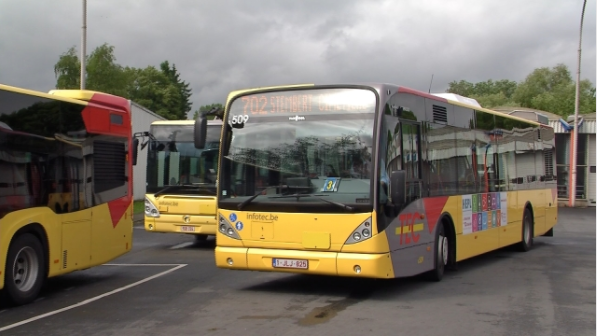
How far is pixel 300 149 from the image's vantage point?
1055 cm

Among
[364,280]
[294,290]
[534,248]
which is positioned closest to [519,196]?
[534,248]

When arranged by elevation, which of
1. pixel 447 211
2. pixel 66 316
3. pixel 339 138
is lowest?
pixel 66 316

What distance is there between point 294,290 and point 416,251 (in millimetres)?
1907

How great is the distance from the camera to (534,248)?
18422 mm

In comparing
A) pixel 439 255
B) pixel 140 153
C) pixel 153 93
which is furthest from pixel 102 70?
pixel 439 255

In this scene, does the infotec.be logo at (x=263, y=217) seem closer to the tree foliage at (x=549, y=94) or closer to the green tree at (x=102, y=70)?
the green tree at (x=102, y=70)

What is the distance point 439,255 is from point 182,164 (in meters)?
7.65

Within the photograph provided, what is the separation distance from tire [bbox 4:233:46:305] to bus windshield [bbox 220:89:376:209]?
8.81 ft

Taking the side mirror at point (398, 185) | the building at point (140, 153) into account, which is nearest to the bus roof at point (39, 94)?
the side mirror at point (398, 185)

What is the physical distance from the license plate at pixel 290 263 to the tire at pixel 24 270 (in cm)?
330

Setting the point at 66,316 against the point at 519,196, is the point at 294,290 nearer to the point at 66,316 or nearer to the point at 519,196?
the point at 66,316

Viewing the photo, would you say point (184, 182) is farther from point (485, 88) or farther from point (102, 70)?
point (485, 88)

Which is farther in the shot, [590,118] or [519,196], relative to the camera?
[590,118]

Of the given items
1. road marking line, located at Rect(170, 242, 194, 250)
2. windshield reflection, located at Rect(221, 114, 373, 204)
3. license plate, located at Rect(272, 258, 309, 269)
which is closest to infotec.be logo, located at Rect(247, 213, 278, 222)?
windshield reflection, located at Rect(221, 114, 373, 204)
